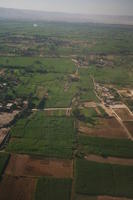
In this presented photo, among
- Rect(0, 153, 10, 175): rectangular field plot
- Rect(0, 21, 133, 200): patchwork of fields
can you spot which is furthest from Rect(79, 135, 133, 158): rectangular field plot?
Rect(0, 153, 10, 175): rectangular field plot

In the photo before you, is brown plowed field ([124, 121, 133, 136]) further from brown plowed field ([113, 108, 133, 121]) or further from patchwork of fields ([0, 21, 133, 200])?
brown plowed field ([113, 108, 133, 121])

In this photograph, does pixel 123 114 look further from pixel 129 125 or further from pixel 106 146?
pixel 106 146

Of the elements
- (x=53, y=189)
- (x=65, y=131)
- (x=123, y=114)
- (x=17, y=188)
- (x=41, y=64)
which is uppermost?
(x=41, y=64)

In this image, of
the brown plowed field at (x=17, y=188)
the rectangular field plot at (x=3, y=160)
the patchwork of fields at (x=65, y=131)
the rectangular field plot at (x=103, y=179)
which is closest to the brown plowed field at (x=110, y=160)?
the patchwork of fields at (x=65, y=131)

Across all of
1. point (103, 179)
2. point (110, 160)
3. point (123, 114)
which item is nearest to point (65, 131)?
point (110, 160)

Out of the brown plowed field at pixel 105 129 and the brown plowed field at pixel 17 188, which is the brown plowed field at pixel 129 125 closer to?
the brown plowed field at pixel 105 129

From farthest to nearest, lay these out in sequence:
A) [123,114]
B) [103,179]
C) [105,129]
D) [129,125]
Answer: [123,114] < [129,125] < [105,129] < [103,179]

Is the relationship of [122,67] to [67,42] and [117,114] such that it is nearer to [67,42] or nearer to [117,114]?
[117,114]
